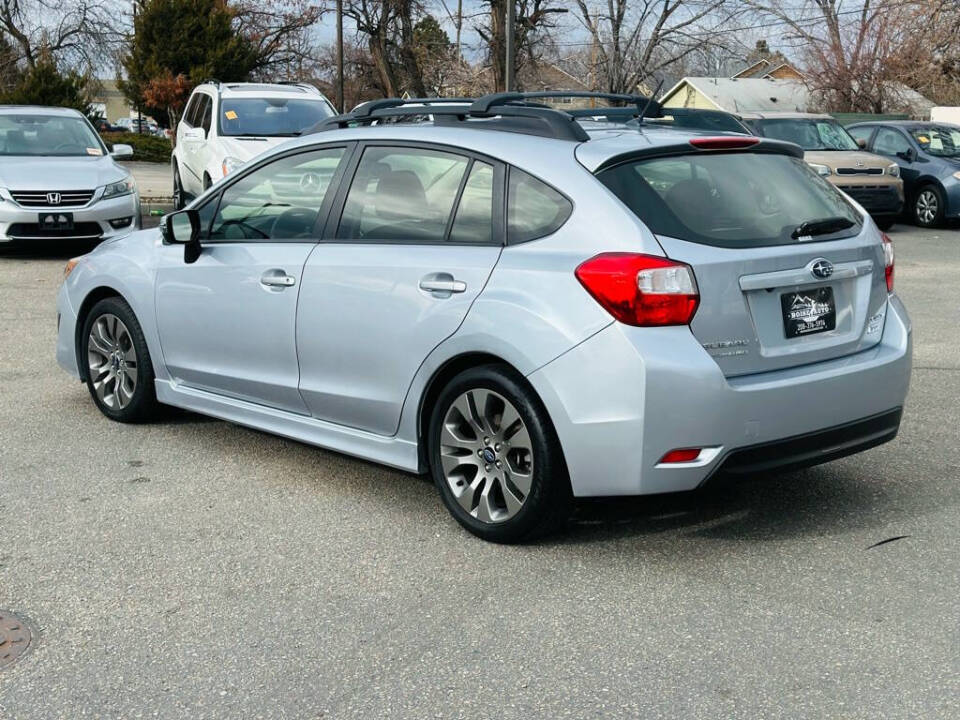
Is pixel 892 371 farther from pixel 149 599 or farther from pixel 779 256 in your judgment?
pixel 149 599

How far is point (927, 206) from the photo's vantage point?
19438 millimetres

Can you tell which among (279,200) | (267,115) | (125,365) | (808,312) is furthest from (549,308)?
(267,115)

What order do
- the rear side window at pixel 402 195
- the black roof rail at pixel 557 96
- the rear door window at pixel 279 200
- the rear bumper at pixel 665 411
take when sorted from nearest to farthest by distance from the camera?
1. the rear bumper at pixel 665 411
2. the rear side window at pixel 402 195
3. the black roof rail at pixel 557 96
4. the rear door window at pixel 279 200

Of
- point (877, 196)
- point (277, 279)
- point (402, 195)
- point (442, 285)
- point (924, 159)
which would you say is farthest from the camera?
point (924, 159)

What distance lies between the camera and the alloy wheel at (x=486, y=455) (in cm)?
464

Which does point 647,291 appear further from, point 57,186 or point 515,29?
point 515,29

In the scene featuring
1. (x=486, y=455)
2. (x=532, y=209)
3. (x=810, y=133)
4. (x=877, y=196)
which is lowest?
(x=877, y=196)

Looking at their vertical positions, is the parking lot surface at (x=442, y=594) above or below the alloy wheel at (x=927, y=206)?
above

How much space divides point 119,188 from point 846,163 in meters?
10.2

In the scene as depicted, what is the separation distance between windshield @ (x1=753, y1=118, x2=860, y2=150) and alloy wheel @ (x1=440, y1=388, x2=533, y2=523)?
1545cm

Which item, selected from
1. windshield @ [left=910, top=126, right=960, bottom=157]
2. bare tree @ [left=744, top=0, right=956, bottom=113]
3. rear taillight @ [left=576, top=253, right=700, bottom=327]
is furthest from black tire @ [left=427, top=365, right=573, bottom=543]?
bare tree @ [left=744, top=0, right=956, bottom=113]

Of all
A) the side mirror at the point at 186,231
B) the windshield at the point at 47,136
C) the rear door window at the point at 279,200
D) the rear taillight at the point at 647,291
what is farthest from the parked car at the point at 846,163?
the rear taillight at the point at 647,291

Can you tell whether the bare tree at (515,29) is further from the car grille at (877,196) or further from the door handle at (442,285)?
the door handle at (442,285)

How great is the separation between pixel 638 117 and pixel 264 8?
52025mm
